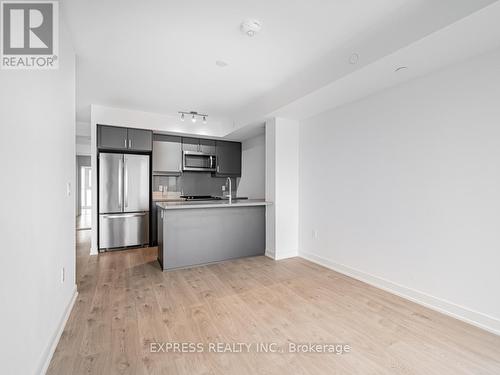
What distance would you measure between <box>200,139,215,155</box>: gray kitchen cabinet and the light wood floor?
3105mm

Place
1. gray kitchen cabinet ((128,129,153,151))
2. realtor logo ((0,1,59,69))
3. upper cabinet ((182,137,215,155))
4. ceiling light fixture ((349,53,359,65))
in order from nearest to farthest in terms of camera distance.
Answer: realtor logo ((0,1,59,69)), ceiling light fixture ((349,53,359,65)), gray kitchen cabinet ((128,129,153,151)), upper cabinet ((182,137,215,155))

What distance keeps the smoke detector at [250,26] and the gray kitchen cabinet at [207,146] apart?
357 cm

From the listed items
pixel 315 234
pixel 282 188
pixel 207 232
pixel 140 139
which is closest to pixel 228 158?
pixel 140 139

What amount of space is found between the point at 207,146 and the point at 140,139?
4.94ft

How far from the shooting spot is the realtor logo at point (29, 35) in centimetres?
129

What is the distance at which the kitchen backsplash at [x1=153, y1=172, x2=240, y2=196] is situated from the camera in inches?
220

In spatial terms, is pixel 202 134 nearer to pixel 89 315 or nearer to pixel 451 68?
pixel 89 315

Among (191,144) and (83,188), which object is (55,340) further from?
(83,188)

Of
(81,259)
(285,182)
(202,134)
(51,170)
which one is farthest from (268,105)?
(81,259)

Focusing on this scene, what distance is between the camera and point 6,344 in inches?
43.9

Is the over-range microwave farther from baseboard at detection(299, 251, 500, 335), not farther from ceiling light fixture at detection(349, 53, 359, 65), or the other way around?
ceiling light fixture at detection(349, 53, 359, 65)

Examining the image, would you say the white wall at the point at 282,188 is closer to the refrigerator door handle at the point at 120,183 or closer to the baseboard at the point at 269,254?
the baseboard at the point at 269,254

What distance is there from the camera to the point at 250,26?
2219 mm

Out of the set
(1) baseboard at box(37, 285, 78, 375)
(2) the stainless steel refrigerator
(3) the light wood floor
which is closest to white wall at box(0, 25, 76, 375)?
(1) baseboard at box(37, 285, 78, 375)
